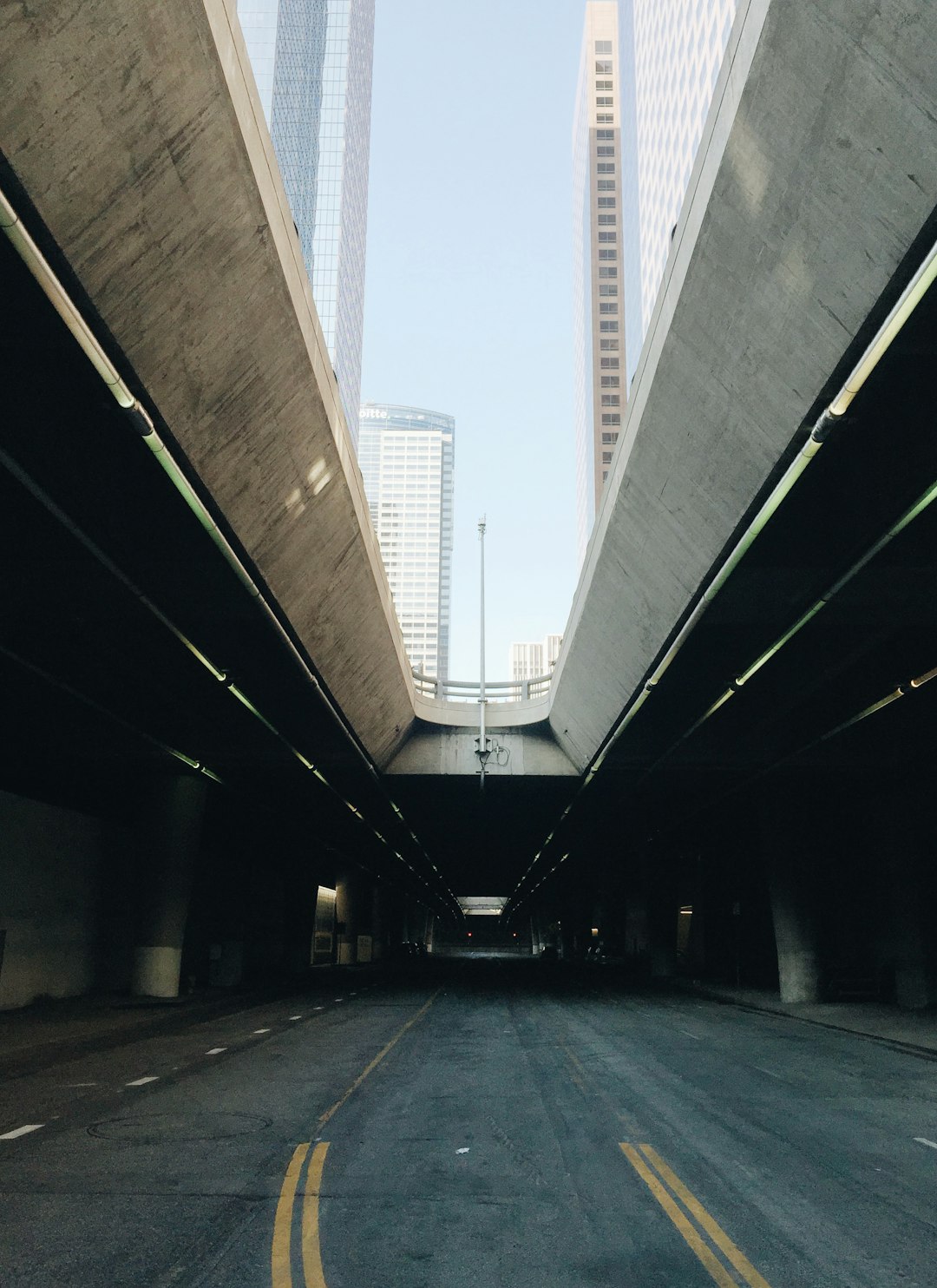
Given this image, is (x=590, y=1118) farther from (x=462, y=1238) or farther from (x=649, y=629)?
(x=649, y=629)

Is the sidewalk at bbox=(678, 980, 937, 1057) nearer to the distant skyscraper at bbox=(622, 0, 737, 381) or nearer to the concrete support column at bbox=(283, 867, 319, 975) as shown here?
the concrete support column at bbox=(283, 867, 319, 975)

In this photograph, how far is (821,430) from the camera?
36.2 ft

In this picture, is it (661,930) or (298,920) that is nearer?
(661,930)

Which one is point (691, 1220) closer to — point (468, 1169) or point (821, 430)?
point (468, 1169)

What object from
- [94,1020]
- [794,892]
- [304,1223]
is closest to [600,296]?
[794,892]

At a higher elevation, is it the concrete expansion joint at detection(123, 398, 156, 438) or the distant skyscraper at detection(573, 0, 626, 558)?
the distant skyscraper at detection(573, 0, 626, 558)

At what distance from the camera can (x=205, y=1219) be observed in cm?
721

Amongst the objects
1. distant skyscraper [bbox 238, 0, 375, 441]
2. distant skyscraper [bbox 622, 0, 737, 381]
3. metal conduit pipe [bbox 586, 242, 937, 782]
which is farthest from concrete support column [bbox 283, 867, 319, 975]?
distant skyscraper [bbox 238, 0, 375, 441]

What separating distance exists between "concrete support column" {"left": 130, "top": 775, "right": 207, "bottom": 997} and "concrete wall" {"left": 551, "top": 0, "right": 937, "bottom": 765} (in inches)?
826

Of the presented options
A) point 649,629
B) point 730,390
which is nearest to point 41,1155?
point 730,390

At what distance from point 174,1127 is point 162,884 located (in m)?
21.7

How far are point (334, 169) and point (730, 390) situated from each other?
207197 mm

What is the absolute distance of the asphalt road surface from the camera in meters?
6.33

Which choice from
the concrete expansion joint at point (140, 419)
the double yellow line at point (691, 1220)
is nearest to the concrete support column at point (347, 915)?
the concrete expansion joint at point (140, 419)
